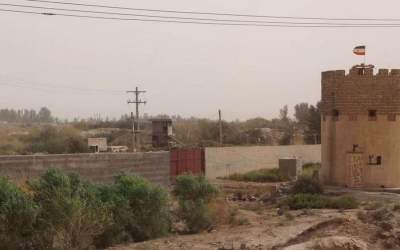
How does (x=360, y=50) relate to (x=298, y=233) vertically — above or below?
above

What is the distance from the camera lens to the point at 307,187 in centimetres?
2770

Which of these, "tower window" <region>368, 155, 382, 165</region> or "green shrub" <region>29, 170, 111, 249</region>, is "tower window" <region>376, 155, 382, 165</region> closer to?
"tower window" <region>368, 155, 382, 165</region>

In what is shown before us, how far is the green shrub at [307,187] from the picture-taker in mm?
27359

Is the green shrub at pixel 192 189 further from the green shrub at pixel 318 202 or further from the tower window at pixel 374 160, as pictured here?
the tower window at pixel 374 160

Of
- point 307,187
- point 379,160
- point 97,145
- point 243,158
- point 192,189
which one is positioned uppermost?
point 97,145

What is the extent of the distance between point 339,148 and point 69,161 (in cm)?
1288

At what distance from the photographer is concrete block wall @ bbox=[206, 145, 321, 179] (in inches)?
1515

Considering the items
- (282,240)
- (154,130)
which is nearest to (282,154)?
(154,130)

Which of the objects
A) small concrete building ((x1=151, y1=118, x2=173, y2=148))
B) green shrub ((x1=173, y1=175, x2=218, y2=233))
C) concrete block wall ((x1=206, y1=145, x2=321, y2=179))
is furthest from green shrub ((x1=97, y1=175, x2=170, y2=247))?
small concrete building ((x1=151, y1=118, x2=173, y2=148))

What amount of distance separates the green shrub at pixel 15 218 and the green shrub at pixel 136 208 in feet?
8.26

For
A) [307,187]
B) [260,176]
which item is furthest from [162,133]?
[307,187]

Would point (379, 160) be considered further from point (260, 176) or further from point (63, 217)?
point (63, 217)

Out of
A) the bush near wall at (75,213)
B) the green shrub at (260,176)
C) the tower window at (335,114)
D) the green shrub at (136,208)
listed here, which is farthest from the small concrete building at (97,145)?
the bush near wall at (75,213)

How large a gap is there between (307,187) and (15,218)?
55.1 ft
